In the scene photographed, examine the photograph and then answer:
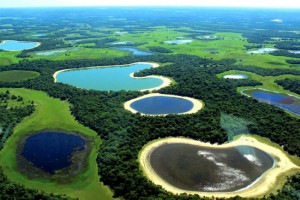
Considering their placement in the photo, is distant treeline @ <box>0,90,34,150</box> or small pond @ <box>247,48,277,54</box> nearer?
distant treeline @ <box>0,90,34,150</box>

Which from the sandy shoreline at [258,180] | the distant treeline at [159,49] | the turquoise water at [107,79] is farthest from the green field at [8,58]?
the sandy shoreline at [258,180]

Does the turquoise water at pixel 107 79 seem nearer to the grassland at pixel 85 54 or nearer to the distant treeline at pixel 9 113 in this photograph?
the distant treeline at pixel 9 113

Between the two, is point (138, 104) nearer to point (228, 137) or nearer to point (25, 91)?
point (228, 137)

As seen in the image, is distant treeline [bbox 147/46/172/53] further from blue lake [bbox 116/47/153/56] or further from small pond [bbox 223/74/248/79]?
small pond [bbox 223/74/248/79]

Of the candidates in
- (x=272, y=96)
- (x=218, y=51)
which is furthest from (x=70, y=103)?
(x=218, y=51)

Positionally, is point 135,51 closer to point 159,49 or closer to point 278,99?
point 159,49

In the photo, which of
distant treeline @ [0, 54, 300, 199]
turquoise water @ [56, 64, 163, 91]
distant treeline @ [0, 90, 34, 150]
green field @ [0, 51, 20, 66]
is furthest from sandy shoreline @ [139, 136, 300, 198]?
→ green field @ [0, 51, 20, 66]
